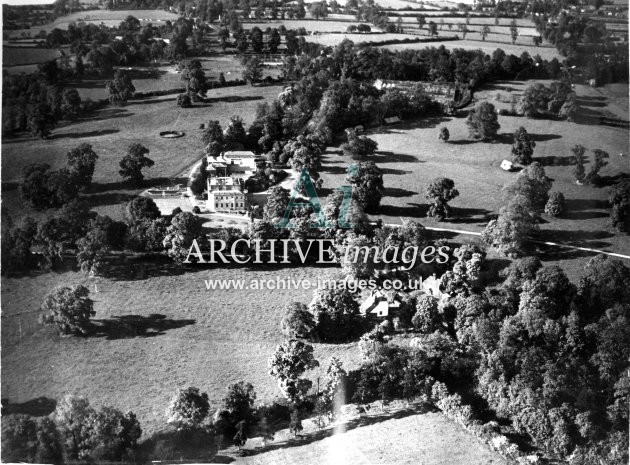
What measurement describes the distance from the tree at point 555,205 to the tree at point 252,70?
16482 mm

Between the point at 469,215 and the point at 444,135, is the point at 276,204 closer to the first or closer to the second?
the point at 469,215

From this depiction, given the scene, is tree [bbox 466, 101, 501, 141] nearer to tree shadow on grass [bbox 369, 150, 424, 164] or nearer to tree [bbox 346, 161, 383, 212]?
tree shadow on grass [bbox 369, 150, 424, 164]

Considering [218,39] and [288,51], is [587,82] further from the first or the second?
[218,39]

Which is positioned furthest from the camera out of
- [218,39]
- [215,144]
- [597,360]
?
[218,39]

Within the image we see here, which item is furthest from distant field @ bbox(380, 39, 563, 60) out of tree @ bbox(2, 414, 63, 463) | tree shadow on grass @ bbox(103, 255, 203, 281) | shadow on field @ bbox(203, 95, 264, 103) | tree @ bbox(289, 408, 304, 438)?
tree @ bbox(2, 414, 63, 463)

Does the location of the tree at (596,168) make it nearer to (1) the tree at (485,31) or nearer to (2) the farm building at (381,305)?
(1) the tree at (485,31)

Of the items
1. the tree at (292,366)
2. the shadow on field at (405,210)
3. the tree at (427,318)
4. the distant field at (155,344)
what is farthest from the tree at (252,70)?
the tree at (292,366)

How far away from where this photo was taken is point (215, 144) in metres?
32.2

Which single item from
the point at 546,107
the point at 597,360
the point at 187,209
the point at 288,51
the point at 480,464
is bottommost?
the point at 480,464

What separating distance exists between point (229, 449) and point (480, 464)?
20.8 ft

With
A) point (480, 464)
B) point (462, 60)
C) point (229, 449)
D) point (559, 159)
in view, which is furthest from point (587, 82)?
point (229, 449)

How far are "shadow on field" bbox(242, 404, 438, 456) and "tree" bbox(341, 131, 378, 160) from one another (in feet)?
52.4

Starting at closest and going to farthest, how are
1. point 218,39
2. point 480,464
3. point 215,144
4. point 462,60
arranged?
point 480,464 → point 215,144 → point 218,39 → point 462,60

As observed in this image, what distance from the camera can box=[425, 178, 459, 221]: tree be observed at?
29.7 metres
